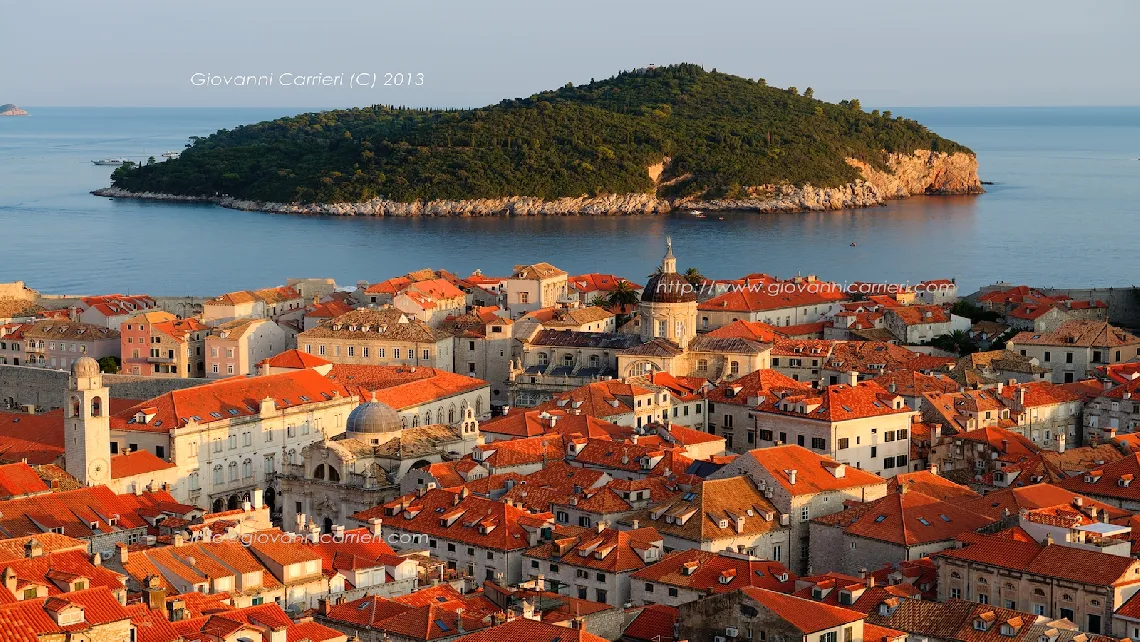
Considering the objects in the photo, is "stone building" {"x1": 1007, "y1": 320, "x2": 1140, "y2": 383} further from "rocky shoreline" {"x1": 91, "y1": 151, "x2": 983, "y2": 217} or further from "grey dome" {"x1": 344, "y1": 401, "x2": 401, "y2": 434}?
"rocky shoreline" {"x1": 91, "y1": 151, "x2": 983, "y2": 217}

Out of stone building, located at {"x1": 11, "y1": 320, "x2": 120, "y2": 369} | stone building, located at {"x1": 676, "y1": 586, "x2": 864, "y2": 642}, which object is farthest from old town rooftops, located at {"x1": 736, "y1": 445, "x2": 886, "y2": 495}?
stone building, located at {"x1": 11, "y1": 320, "x2": 120, "y2": 369}

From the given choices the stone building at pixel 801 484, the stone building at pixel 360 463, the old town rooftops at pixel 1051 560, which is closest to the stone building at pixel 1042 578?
the old town rooftops at pixel 1051 560

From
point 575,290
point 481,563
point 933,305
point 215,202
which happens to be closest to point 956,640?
point 481,563

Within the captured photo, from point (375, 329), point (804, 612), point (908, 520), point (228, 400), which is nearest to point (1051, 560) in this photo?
point (908, 520)

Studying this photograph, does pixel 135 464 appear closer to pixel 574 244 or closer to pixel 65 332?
pixel 65 332

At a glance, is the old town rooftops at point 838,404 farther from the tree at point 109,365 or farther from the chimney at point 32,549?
the tree at point 109,365

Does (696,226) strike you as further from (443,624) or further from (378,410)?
(443,624)
